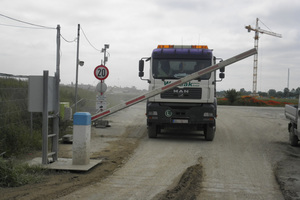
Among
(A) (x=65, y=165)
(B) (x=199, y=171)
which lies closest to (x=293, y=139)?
(B) (x=199, y=171)

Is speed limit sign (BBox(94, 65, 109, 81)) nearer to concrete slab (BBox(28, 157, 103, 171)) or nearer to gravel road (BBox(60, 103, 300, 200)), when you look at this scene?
gravel road (BBox(60, 103, 300, 200))

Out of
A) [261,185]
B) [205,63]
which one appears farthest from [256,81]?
[261,185]

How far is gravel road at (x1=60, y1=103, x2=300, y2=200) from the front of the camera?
239 inches

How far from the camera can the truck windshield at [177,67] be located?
12922mm

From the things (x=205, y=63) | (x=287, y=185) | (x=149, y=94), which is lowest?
(x=287, y=185)

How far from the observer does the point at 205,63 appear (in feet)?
42.6

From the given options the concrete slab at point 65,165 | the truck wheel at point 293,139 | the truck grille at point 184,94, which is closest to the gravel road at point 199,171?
the truck wheel at point 293,139

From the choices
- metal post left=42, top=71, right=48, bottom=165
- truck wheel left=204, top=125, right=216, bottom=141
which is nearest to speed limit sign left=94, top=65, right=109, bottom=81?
truck wheel left=204, top=125, right=216, bottom=141

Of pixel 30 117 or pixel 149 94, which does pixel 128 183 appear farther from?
pixel 30 117

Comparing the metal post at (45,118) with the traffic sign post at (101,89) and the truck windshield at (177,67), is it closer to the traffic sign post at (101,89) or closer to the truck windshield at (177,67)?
the truck windshield at (177,67)

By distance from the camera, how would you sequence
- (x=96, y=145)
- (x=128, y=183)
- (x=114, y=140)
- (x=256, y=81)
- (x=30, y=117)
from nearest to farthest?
(x=128, y=183) < (x=30, y=117) < (x=96, y=145) < (x=114, y=140) < (x=256, y=81)

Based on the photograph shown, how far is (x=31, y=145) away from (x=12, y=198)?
4.54 m

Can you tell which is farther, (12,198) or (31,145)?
(31,145)

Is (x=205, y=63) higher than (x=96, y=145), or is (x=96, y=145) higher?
(x=205, y=63)
